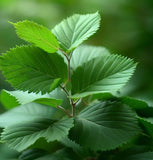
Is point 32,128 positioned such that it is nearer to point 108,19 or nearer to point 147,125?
point 147,125

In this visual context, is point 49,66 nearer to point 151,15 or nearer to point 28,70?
point 28,70

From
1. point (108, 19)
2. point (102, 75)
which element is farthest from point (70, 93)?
point (108, 19)

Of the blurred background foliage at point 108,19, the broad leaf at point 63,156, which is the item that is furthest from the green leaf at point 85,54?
the blurred background foliage at point 108,19

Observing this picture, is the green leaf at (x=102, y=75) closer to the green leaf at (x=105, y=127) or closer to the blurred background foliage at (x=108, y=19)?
the green leaf at (x=105, y=127)

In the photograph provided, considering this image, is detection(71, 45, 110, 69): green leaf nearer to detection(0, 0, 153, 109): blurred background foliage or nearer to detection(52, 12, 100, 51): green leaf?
detection(52, 12, 100, 51): green leaf

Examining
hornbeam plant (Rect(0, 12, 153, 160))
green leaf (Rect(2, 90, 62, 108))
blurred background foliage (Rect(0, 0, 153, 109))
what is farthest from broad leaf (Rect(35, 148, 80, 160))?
blurred background foliage (Rect(0, 0, 153, 109))

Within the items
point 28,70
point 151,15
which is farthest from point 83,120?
point 151,15
